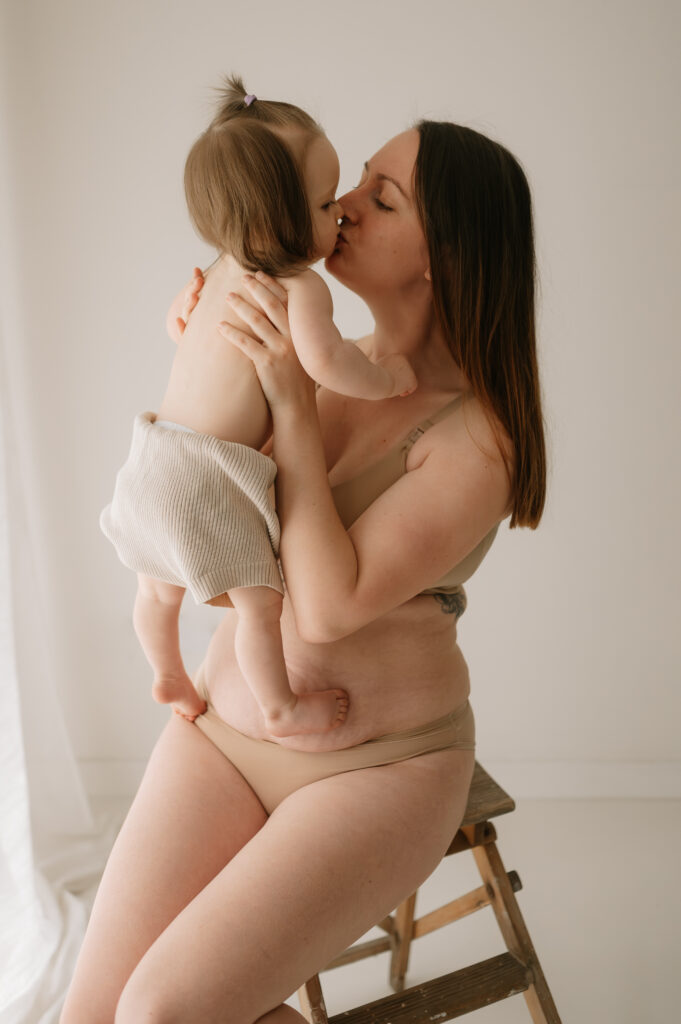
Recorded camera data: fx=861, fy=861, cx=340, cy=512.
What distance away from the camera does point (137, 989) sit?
1046 mm

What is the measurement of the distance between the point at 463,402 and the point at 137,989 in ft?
2.99

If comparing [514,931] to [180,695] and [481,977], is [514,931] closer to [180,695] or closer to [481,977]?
[481,977]

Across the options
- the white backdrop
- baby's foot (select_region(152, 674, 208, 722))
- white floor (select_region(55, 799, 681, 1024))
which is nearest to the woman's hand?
baby's foot (select_region(152, 674, 208, 722))

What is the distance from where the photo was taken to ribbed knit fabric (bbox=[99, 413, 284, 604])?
1132 millimetres

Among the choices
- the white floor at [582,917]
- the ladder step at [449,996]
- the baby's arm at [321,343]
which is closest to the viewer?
the baby's arm at [321,343]

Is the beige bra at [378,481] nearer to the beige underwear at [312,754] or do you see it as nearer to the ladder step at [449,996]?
the beige underwear at [312,754]

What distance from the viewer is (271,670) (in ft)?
3.97

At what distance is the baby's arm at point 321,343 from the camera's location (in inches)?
45.3

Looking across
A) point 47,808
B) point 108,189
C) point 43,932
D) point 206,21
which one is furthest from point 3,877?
point 206,21

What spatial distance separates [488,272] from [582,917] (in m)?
1.77

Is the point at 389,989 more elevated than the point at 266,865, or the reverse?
the point at 266,865

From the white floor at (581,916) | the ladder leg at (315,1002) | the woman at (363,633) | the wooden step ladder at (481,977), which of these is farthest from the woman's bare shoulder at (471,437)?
the white floor at (581,916)

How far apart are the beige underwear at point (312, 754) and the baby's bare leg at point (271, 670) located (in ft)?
0.20

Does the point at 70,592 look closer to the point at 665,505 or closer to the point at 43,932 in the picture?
the point at 43,932
